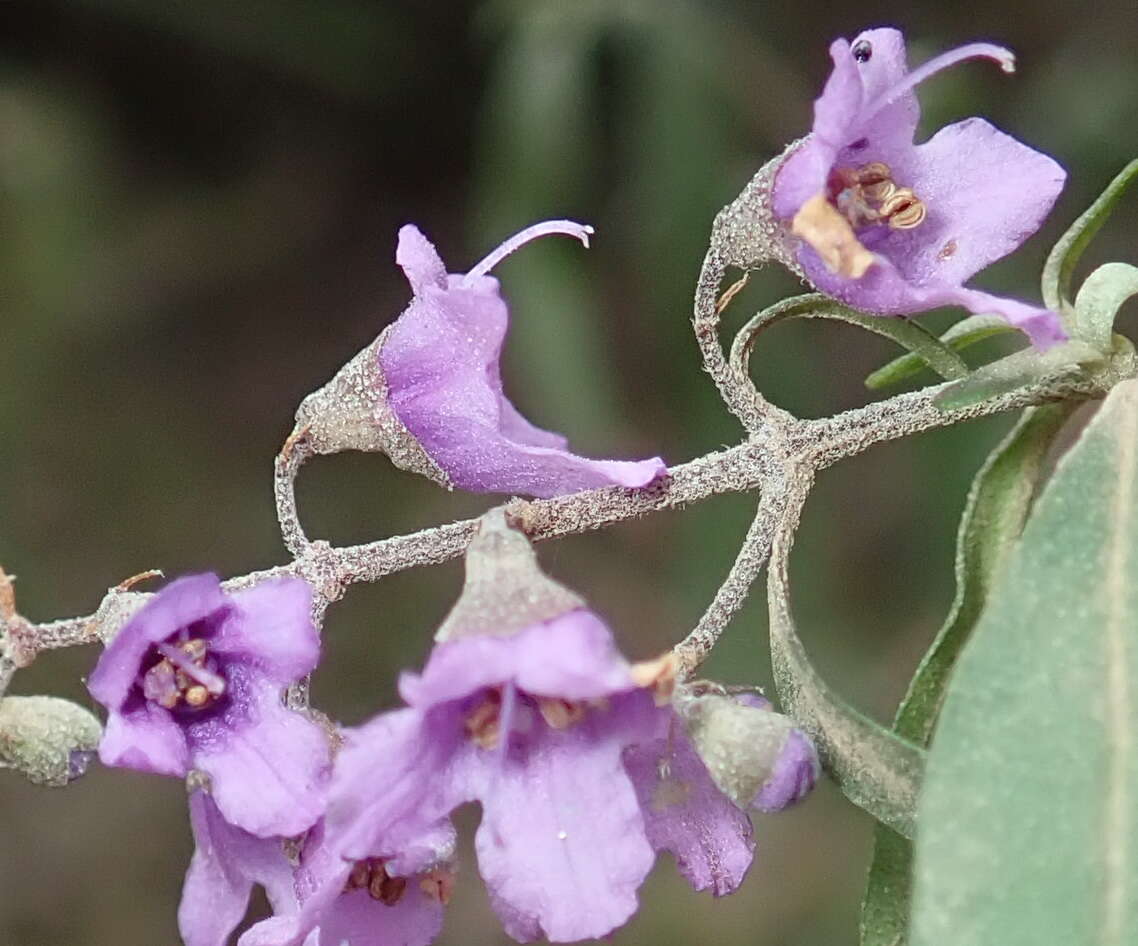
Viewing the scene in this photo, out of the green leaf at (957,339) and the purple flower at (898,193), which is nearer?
the purple flower at (898,193)

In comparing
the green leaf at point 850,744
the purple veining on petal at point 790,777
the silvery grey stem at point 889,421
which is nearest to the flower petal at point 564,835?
the purple veining on petal at point 790,777

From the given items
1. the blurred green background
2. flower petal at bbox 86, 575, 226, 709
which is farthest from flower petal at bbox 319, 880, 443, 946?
the blurred green background

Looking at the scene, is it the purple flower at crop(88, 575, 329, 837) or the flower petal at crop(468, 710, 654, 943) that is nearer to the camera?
the flower petal at crop(468, 710, 654, 943)

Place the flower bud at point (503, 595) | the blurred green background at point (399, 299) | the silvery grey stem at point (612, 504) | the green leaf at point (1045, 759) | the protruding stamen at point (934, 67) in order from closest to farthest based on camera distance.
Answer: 1. the green leaf at point (1045, 759)
2. the flower bud at point (503, 595)
3. the protruding stamen at point (934, 67)
4. the silvery grey stem at point (612, 504)
5. the blurred green background at point (399, 299)

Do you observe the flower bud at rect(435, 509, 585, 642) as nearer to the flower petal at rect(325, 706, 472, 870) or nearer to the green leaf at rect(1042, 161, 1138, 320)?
the flower petal at rect(325, 706, 472, 870)

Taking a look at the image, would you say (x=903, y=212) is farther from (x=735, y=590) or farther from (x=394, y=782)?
(x=394, y=782)

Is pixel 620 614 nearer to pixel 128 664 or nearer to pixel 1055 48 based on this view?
pixel 1055 48

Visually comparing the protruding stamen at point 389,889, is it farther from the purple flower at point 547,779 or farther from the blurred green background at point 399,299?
the blurred green background at point 399,299

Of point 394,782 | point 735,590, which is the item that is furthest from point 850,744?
point 394,782
